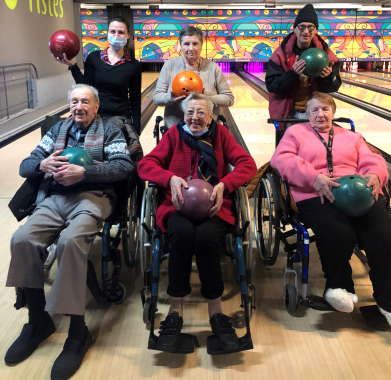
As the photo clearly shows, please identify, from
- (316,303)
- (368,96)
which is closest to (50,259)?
(316,303)

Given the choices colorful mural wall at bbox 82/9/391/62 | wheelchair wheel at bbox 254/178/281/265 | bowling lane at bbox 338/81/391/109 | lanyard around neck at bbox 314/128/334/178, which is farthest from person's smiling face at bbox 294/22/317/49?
colorful mural wall at bbox 82/9/391/62

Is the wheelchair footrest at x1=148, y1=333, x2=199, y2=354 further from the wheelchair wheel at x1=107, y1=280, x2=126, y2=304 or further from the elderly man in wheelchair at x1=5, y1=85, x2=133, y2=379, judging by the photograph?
the wheelchair wheel at x1=107, y1=280, x2=126, y2=304

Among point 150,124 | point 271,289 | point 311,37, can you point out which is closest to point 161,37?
point 150,124

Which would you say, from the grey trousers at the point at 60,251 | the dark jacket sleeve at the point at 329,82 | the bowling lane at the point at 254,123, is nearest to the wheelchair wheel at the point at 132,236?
the grey trousers at the point at 60,251

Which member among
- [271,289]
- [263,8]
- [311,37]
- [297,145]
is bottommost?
[271,289]

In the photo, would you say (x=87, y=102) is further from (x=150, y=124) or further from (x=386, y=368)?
(x=150, y=124)

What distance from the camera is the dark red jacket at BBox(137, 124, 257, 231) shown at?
1835 millimetres

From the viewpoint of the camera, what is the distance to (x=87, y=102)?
1942 millimetres

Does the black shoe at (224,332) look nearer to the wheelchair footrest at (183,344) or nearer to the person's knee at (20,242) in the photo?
the wheelchair footrest at (183,344)

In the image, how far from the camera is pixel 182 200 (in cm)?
173

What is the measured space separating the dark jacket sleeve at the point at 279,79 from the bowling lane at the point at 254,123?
1469 mm

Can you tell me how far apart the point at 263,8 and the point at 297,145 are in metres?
11.2

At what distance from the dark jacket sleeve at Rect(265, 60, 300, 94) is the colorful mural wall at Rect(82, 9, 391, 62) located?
10328 millimetres

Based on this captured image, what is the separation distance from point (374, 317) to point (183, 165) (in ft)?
3.49
